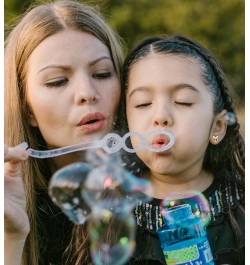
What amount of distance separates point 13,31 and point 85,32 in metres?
0.25

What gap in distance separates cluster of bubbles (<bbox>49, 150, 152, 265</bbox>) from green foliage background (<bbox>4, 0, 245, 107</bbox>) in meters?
1.81

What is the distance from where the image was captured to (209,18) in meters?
3.43

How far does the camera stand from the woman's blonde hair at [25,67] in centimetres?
156

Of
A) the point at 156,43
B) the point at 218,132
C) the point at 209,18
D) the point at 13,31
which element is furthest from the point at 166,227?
the point at 209,18

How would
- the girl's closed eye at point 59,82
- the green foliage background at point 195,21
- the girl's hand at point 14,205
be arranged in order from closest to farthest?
the girl's hand at point 14,205, the girl's closed eye at point 59,82, the green foliage background at point 195,21

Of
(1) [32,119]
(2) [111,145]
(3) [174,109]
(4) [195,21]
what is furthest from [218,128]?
(4) [195,21]

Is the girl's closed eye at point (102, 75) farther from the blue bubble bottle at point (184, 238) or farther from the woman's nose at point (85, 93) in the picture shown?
the blue bubble bottle at point (184, 238)

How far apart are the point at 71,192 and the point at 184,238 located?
1.02 feet

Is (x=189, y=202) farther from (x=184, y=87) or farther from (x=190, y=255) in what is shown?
(x=184, y=87)

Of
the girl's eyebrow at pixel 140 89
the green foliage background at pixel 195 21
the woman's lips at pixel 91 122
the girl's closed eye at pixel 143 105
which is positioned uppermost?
the green foliage background at pixel 195 21

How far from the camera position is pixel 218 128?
58.6 inches

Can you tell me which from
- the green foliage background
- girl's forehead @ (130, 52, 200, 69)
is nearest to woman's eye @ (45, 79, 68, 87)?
girl's forehead @ (130, 52, 200, 69)

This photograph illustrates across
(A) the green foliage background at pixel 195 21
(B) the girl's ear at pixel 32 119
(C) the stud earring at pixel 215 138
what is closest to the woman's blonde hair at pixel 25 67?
(B) the girl's ear at pixel 32 119

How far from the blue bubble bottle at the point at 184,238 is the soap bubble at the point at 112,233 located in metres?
0.08
